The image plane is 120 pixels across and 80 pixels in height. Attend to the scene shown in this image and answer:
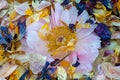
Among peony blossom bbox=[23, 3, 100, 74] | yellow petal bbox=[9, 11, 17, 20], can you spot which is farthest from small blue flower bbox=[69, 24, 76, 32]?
yellow petal bbox=[9, 11, 17, 20]

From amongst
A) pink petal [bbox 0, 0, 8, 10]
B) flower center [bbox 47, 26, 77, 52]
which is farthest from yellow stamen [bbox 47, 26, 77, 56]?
pink petal [bbox 0, 0, 8, 10]

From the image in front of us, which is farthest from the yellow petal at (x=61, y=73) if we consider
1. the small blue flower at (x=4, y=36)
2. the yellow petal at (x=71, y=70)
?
the small blue flower at (x=4, y=36)

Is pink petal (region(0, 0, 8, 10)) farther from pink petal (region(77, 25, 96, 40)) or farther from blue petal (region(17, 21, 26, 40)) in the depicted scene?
pink petal (region(77, 25, 96, 40))

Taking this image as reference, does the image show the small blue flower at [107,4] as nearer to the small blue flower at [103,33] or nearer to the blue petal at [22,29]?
the small blue flower at [103,33]

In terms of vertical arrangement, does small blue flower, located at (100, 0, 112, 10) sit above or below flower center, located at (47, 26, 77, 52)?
above

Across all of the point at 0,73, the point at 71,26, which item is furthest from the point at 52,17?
the point at 0,73

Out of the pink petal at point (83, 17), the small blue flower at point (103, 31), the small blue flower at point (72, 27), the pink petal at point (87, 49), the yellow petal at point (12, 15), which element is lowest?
the pink petal at point (87, 49)

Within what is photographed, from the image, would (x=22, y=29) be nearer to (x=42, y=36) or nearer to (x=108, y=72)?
(x=42, y=36)

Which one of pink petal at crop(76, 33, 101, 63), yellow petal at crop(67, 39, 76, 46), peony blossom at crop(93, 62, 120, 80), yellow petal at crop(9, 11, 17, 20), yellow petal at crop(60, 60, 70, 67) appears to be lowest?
peony blossom at crop(93, 62, 120, 80)
